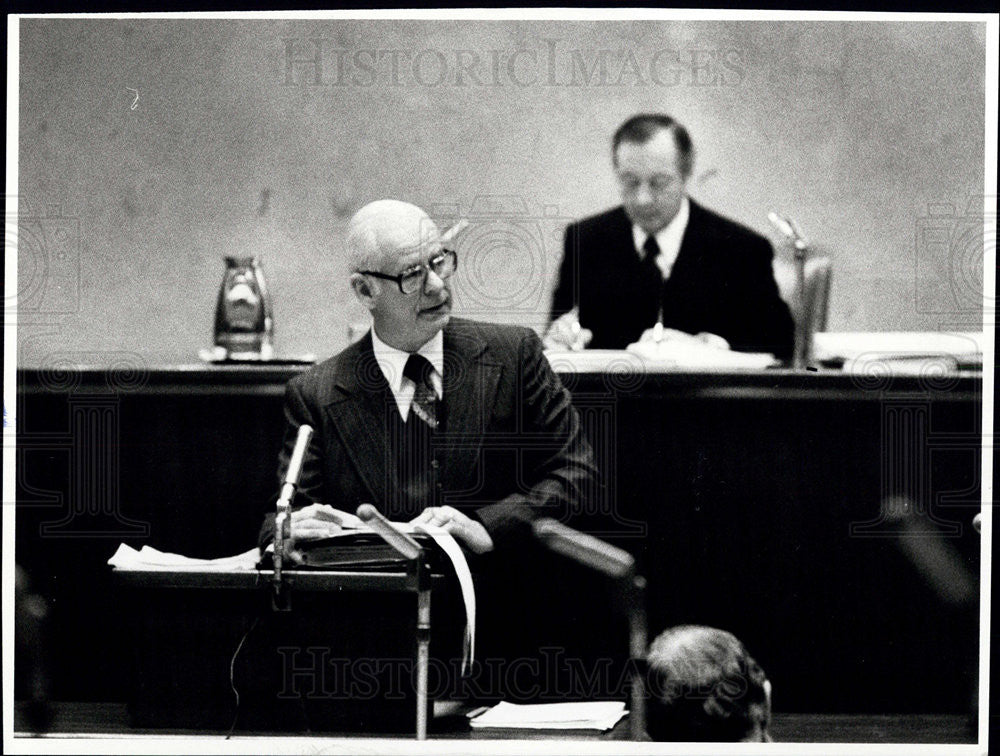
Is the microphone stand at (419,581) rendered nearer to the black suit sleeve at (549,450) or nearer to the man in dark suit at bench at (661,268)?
the black suit sleeve at (549,450)

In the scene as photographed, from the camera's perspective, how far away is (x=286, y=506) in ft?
12.1

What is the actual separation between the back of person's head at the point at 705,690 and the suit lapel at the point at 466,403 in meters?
0.86

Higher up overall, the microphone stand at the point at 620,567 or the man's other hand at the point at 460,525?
the man's other hand at the point at 460,525

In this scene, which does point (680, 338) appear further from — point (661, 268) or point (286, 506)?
point (286, 506)

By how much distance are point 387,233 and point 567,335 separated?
2.30ft

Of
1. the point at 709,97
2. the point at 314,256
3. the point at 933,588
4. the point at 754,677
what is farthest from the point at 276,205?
the point at 933,588

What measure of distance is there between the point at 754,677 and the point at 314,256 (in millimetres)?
2069

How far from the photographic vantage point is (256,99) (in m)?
4.66

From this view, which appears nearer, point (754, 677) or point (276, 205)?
point (754, 677)

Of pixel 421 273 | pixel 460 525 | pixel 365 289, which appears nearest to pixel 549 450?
pixel 460 525

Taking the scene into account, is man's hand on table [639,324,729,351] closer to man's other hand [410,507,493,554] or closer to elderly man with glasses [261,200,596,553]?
elderly man with glasses [261,200,596,553]

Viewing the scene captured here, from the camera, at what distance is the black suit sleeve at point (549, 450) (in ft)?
14.8

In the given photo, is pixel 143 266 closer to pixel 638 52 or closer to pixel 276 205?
pixel 276 205

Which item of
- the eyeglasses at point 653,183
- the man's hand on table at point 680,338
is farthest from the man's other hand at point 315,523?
the eyeglasses at point 653,183
